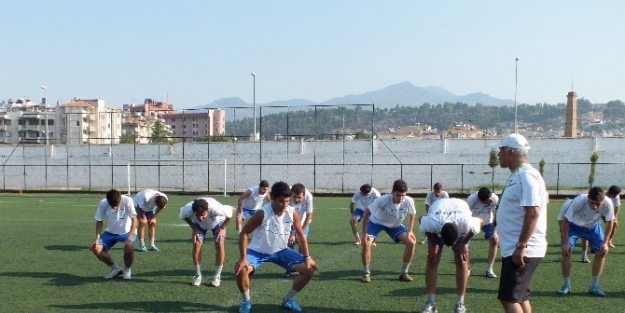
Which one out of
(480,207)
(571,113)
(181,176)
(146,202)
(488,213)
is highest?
(571,113)

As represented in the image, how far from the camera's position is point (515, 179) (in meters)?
5.97

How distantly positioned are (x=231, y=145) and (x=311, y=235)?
119ft

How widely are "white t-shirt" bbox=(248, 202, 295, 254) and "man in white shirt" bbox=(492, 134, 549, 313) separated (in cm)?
303

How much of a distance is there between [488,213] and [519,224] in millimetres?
5629

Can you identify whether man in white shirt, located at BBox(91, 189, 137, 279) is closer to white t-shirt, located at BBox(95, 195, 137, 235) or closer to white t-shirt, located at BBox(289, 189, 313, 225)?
white t-shirt, located at BBox(95, 195, 137, 235)

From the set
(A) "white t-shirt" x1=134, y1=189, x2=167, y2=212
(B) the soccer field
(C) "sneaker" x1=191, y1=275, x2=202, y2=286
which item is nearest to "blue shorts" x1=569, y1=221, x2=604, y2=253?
(B) the soccer field

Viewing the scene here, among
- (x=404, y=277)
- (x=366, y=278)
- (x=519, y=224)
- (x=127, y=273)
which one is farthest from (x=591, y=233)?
(x=127, y=273)

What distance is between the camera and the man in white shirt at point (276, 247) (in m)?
7.96

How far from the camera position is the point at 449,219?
8266mm

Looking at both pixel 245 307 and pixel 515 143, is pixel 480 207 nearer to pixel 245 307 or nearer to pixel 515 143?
pixel 245 307

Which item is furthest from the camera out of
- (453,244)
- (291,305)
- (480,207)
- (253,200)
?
(253,200)

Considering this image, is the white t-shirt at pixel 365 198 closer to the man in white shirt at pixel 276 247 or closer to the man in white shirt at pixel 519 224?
the man in white shirt at pixel 276 247

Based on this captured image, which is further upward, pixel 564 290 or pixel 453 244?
pixel 453 244

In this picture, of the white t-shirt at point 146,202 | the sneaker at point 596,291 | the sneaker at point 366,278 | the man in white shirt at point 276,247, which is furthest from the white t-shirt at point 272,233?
the white t-shirt at point 146,202
